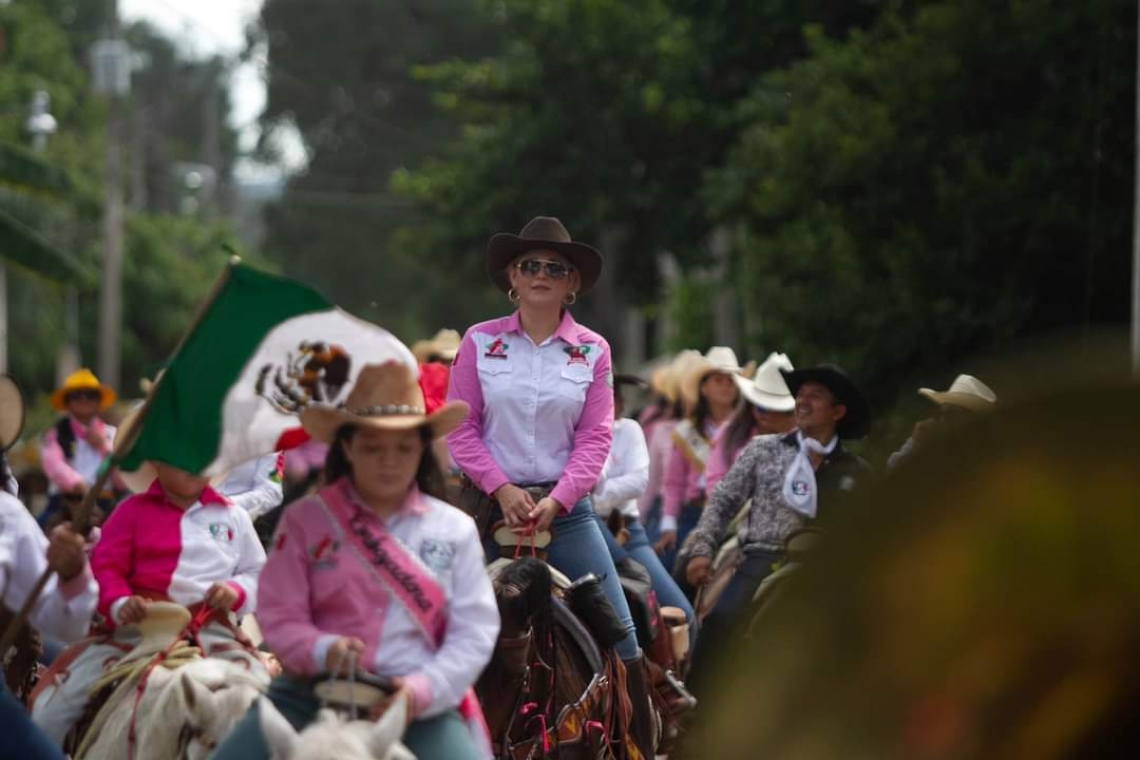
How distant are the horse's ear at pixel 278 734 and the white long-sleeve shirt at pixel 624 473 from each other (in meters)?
6.47

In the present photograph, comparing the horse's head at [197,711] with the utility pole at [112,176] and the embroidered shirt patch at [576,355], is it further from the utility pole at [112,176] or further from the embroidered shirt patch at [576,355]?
the utility pole at [112,176]

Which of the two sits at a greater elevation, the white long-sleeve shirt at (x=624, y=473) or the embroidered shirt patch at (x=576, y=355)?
the embroidered shirt patch at (x=576, y=355)

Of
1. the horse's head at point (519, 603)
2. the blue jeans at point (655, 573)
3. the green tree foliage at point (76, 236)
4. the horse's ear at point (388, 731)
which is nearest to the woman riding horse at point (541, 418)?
the horse's head at point (519, 603)

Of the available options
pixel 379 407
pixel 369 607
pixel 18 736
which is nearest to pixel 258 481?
pixel 379 407

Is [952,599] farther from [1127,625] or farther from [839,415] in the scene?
[839,415]

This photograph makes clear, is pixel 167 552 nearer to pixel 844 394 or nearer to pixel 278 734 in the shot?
pixel 278 734

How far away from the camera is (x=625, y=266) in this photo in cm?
3881

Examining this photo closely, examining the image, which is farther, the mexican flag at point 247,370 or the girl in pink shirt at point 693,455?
the girl in pink shirt at point 693,455

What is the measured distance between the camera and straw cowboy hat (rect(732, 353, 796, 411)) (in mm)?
12883

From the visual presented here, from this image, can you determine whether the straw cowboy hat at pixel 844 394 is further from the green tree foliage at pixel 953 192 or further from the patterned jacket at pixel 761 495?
the green tree foliage at pixel 953 192

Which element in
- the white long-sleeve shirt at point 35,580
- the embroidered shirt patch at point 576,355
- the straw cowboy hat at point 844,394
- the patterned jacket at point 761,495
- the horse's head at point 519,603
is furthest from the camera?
the straw cowboy hat at point 844,394

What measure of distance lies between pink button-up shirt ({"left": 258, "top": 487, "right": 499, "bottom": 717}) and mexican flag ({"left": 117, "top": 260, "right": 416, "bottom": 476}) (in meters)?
0.35

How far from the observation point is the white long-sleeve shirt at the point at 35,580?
18.1 feet

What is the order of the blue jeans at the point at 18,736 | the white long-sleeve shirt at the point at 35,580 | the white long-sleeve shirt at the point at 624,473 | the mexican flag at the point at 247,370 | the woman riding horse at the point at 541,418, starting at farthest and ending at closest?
the white long-sleeve shirt at the point at 624,473
the woman riding horse at the point at 541,418
the mexican flag at the point at 247,370
the white long-sleeve shirt at the point at 35,580
the blue jeans at the point at 18,736
